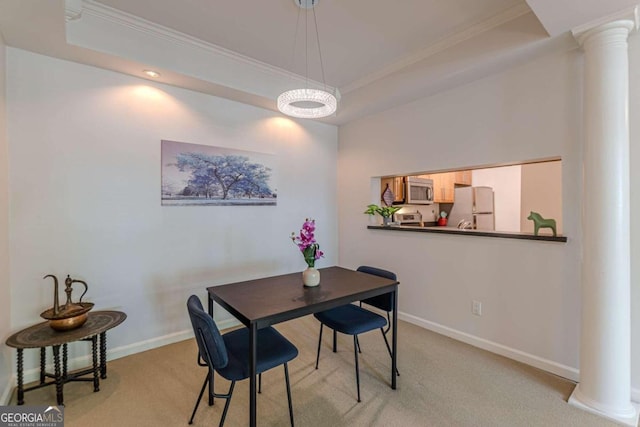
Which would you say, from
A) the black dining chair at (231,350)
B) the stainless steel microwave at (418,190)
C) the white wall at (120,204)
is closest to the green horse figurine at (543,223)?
the stainless steel microwave at (418,190)

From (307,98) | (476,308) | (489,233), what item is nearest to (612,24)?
(489,233)

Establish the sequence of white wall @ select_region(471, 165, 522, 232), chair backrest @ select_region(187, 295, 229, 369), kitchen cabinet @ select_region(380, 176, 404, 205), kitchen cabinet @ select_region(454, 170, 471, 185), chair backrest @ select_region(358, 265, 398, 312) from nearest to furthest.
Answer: chair backrest @ select_region(187, 295, 229, 369)
chair backrest @ select_region(358, 265, 398, 312)
kitchen cabinet @ select_region(380, 176, 404, 205)
white wall @ select_region(471, 165, 522, 232)
kitchen cabinet @ select_region(454, 170, 471, 185)

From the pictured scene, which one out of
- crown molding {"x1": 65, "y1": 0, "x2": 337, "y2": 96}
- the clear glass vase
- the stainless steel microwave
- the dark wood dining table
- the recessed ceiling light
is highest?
crown molding {"x1": 65, "y1": 0, "x2": 337, "y2": 96}

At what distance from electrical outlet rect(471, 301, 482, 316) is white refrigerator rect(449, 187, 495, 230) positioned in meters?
2.35

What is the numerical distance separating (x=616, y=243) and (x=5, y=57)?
4.33 metres

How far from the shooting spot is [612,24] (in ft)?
5.88

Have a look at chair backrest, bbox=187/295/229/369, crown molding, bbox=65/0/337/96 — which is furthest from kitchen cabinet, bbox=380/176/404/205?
chair backrest, bbox=187/295/229/369

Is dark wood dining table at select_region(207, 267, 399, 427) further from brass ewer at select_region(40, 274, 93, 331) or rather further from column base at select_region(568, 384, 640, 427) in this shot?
column base at select_region(568, 384, 640, 427)

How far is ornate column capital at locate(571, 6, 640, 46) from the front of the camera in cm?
173

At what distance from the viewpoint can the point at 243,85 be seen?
2930mm

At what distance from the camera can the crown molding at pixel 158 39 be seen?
208 cm

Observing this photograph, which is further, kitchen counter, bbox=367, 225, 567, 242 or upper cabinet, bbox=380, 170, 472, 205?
upper cabinet, bbox=380, 170, 472, 205

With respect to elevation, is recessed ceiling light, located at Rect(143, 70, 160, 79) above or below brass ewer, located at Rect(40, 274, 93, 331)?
above

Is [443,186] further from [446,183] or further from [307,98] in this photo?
[307,98]
